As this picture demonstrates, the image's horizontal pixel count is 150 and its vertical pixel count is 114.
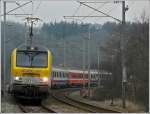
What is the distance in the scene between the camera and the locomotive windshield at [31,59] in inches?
736

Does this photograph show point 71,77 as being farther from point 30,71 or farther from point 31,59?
point 30,71

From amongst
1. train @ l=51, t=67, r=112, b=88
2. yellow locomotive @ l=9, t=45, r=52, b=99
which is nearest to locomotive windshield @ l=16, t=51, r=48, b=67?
yellow locomotive @ l=9, t=45, r=52, b=99

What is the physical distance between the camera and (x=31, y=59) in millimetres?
18766

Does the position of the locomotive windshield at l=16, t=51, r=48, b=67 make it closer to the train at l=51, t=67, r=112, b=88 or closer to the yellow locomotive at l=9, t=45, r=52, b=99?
the yellow locomotive at l=9, t=45, r=52, b=99

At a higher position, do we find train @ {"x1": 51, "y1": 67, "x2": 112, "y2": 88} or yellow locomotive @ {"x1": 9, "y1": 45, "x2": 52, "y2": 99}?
yellow locomotive @ {"x1": 9, "y1": 45, "x2": 52, "y2": 99}

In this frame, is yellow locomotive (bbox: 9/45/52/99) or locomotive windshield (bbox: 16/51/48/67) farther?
locomotive windshield (bbox: 16/51/48/67)

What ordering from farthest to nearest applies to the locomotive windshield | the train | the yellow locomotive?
the train → the locomotive windshield → the yellow locomotive

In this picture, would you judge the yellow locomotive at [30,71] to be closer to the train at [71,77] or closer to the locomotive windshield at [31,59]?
the locomotive windshield at [31,59]

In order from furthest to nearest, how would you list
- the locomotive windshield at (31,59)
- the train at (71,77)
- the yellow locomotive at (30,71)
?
the train at (71,77), the locomotive windshield at (31,59), the yellow locomotive at (30,71)

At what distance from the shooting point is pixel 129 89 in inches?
908

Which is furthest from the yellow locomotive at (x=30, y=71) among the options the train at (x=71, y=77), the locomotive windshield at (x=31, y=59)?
the train at (x=71, y=77)

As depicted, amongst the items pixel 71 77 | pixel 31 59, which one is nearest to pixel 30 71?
pixel 31 59

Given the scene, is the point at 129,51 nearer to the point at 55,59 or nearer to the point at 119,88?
the point at 119,88

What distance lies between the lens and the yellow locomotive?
18422 mm
